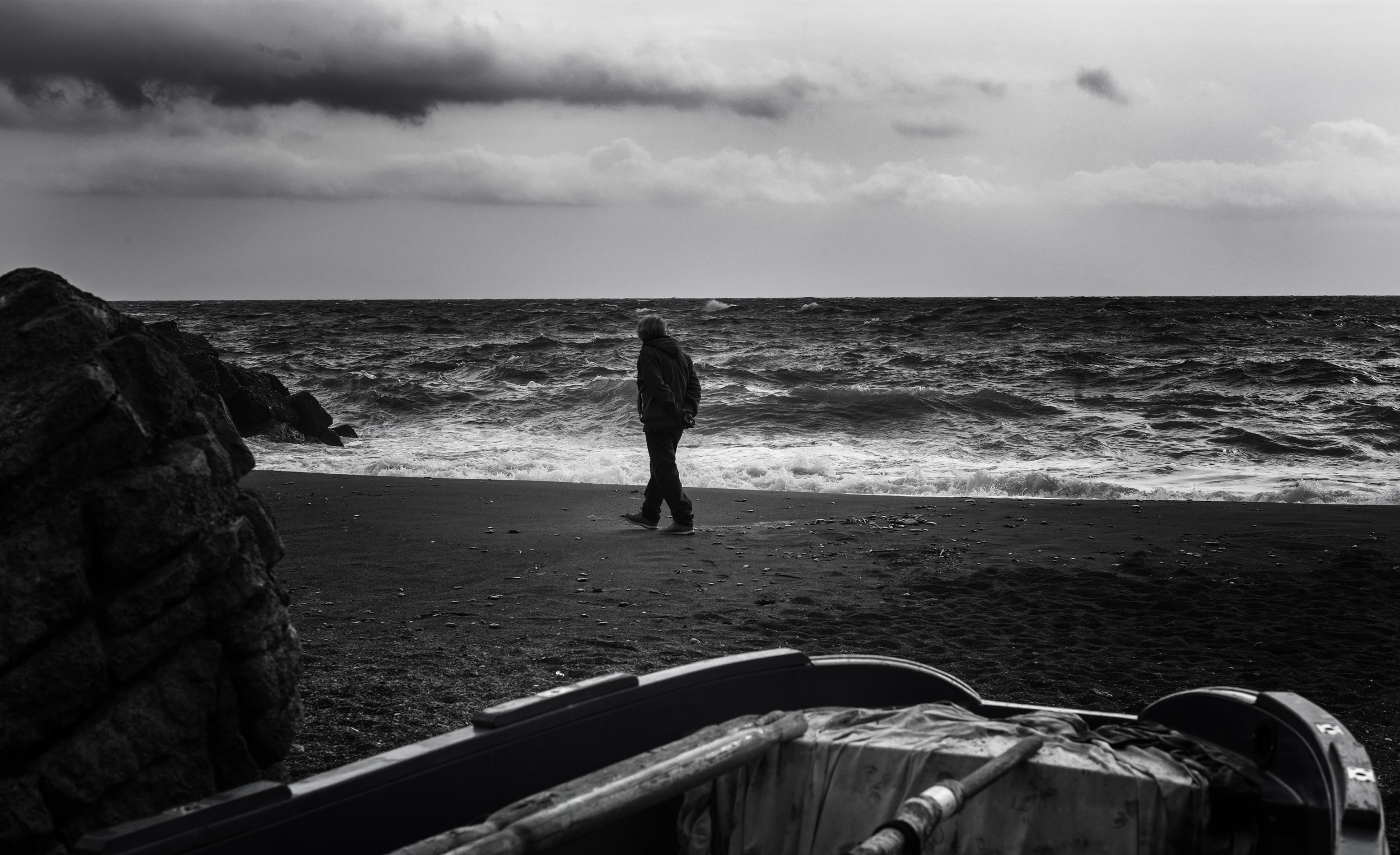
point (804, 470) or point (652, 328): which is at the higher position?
point (652, 328)

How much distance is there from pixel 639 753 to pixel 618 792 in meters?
0.69

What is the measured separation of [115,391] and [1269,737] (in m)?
3.71

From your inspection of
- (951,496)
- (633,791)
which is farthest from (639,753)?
(951,496)

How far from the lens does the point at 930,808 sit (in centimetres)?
240

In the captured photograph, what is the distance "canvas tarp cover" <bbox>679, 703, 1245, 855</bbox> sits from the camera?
2.72 meters

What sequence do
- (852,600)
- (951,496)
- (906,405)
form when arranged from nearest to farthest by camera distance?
(852,600) < (951,496) < (906,405)

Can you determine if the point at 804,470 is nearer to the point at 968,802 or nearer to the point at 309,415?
the point at 309,415

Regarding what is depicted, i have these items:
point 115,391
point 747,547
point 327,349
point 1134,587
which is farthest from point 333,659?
point 327,349

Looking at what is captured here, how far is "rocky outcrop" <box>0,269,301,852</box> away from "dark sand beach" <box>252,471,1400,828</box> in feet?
3.18

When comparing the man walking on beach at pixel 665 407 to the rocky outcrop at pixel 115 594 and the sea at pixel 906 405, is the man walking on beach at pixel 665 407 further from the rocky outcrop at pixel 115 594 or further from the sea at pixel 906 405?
the rocky outcrop at pixel 115 594

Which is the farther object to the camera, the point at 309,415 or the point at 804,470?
A: the point at 309,415

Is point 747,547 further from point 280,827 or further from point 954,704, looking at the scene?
point 280,827

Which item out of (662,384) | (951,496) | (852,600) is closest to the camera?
(852,600)

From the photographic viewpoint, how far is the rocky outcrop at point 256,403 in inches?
752
